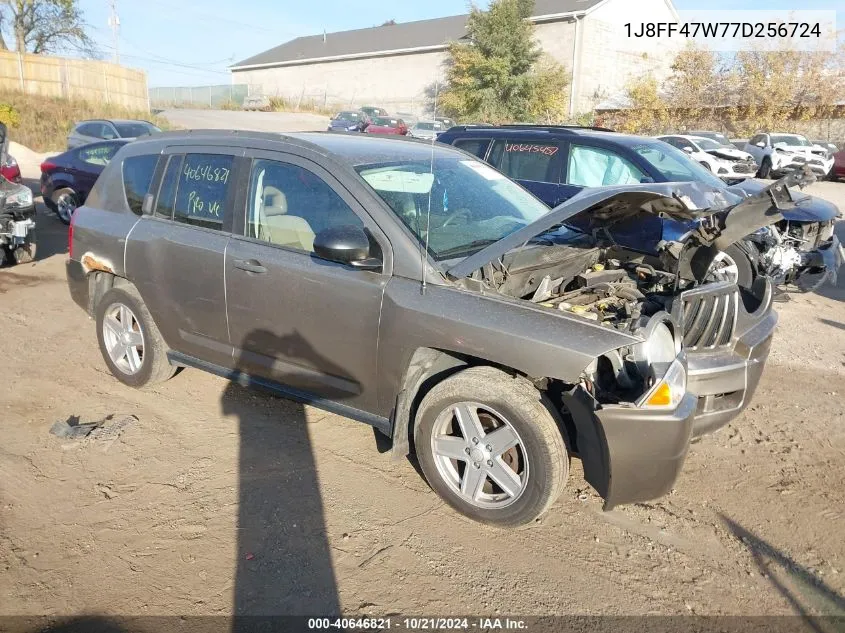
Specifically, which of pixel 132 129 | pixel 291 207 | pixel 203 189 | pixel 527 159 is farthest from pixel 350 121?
pixel 291 207

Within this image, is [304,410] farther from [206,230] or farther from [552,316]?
[552,316]

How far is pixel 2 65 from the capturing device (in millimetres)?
27312

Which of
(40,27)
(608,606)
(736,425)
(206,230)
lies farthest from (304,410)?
(40,27)

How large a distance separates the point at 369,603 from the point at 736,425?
2.89 metres

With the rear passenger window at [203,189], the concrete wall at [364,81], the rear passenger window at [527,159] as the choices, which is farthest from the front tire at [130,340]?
the concrete wall at [364,81]

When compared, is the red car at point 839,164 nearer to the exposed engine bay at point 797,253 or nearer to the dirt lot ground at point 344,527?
the exposed engine bay at point 797,253

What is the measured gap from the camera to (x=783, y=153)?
906 inches

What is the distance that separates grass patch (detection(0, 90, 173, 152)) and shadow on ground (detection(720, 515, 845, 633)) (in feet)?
89.9

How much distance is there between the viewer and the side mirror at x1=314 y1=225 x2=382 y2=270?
10.6 feet

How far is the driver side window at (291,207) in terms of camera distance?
3684mm

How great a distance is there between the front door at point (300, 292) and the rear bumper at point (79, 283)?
5.60 ft

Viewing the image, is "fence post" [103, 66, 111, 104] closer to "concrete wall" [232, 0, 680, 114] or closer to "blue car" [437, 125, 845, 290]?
"concrete wall" [232, 0, 680, 114]

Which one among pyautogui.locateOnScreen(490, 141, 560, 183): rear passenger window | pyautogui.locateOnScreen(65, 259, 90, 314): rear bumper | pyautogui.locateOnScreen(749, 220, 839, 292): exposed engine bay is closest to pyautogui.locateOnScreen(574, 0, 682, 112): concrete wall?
pyautogui.locateOnScreen(490, 141, 560, 183): rear passenger window

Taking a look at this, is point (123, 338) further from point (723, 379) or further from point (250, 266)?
point (723, 379)
